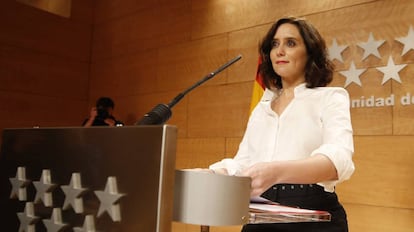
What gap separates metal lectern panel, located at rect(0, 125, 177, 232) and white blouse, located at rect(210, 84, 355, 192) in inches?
21.2

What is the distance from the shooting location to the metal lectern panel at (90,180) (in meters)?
0.58

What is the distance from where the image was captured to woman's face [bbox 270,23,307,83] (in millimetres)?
1370

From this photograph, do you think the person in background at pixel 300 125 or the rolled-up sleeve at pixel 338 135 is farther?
the person in background at pixel 300 125

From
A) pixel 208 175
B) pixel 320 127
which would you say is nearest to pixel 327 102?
pixel 320 127

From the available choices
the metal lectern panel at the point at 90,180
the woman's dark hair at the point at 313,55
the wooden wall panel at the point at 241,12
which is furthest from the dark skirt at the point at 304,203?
the wooden wall panel at the point at 241,12

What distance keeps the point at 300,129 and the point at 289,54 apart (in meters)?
0.25

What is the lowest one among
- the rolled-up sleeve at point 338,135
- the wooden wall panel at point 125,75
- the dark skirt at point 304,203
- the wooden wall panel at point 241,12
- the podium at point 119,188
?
the dark skirt at point 304,203

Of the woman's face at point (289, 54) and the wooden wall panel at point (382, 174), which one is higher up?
the woman's face at point (289, 54)

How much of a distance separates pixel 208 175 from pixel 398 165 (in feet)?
7.82

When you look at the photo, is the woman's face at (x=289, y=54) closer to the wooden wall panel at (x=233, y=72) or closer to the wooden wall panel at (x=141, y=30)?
the wooden wall panel at (x=233, y=72)

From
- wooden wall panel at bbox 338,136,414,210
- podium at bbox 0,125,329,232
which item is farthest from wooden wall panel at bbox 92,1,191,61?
podium at bbox 0,125,329,232

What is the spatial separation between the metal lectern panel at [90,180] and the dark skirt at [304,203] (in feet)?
2.19

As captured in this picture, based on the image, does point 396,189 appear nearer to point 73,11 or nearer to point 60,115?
point 60,115

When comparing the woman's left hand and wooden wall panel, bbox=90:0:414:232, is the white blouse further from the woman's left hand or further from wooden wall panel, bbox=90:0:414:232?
wooden wall panel, bbox=90:0:414:232
